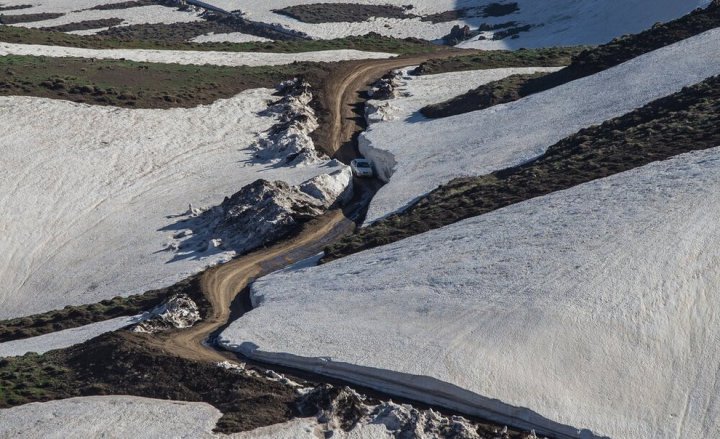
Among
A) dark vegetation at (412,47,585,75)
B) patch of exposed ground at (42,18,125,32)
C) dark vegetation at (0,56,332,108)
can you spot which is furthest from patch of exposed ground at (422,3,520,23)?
dark vegetation at (0,56,332,108)

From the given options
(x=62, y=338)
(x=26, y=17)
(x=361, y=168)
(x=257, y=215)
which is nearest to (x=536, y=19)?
(x=361, y=168)

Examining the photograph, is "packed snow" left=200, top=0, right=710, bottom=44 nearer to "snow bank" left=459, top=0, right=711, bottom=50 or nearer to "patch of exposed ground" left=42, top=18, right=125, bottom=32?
"snow bank" left=459, top=0, right=711, bottom=50

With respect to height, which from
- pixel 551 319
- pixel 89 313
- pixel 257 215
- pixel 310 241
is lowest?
pixel 89 313

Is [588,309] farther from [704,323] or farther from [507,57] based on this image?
[507,57]

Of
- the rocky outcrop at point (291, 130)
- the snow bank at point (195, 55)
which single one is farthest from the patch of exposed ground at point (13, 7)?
the rocky outcrop at point (291, 130)

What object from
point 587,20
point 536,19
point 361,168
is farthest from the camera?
point 536,19

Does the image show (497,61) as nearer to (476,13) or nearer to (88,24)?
(476,13)

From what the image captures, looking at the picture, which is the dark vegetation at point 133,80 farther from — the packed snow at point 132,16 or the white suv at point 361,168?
the packed snow at point 132,16
